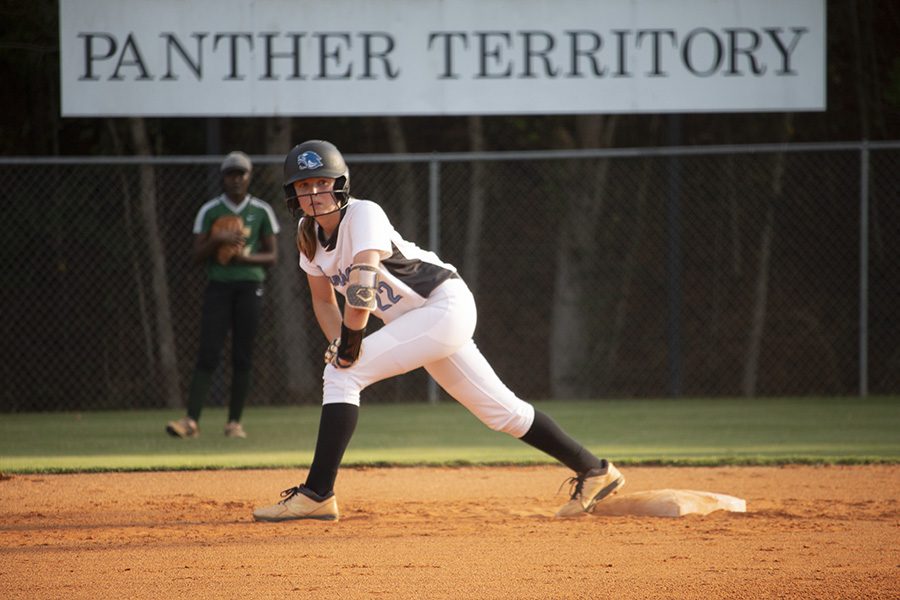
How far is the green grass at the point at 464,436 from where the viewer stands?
6434 mm

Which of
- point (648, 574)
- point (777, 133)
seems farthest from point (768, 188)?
point (648, 574)

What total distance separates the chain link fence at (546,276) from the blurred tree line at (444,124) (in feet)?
2.23

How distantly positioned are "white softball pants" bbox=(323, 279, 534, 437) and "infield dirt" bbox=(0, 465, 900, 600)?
578 millimetres

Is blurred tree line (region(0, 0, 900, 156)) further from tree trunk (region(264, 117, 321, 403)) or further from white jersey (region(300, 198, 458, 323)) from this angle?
white jersey (region(300, 198, 458, 323))

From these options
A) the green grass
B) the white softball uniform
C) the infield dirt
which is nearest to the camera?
the infield dirt

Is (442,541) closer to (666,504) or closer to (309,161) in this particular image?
(666,504)

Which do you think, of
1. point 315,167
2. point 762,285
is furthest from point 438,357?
point 762,285

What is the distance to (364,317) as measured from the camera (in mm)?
4090

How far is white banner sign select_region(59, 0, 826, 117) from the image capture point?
10258 mm

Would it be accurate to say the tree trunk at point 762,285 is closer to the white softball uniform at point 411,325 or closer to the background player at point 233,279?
the background player at point 233,279

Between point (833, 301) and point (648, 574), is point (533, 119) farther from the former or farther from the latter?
point (648, 574)

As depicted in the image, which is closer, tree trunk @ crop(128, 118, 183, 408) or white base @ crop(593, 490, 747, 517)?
white base @ crop(593, 490, 747, 517)

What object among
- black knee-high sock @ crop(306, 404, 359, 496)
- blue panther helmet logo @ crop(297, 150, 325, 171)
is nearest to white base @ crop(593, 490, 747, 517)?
black knee-high sock @ crop(306, 404, 359, 496)

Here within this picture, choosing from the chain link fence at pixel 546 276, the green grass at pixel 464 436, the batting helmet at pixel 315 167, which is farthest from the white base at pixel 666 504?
the chain link fence at pixel 546 276
